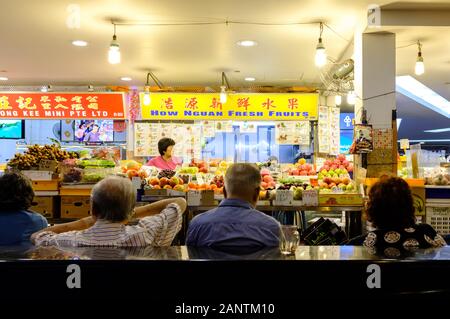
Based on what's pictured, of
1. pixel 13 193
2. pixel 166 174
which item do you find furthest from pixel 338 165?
pixel 13 193

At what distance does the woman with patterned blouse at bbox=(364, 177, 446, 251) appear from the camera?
7.94ft

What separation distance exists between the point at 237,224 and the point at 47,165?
3.63m

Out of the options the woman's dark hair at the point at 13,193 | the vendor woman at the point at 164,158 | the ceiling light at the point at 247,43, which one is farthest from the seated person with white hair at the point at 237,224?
the vendor woman at the point at 164,158

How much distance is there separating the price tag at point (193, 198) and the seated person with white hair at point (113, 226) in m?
1.92

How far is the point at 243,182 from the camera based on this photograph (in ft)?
9.13

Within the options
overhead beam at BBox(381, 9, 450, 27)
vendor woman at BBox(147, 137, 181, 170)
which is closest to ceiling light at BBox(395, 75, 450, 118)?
overhead beam at BBox(381, 9, 450, 27)

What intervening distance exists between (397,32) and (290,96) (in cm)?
335

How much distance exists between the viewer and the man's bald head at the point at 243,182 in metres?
2.79

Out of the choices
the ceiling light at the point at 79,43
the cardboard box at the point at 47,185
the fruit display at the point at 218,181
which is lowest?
the cardboard box at the point at 47,185

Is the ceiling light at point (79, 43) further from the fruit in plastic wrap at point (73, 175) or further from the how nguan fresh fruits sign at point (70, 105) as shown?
the fruit in plastic wrap at point (73, 175)
